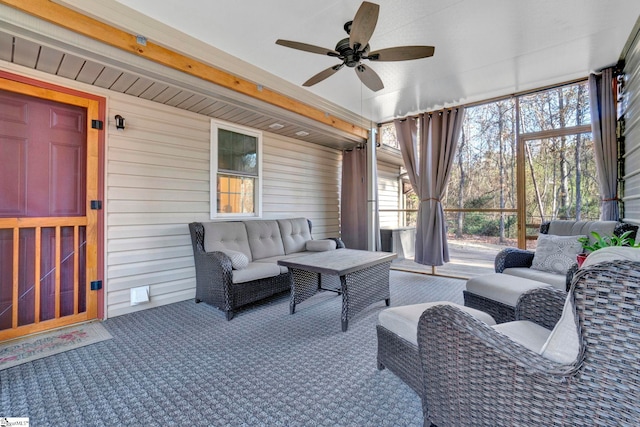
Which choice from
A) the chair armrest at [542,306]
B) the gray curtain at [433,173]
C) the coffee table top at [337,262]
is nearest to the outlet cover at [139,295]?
the coffee table top at [337,262]

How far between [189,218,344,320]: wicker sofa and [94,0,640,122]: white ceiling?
6.50 ft

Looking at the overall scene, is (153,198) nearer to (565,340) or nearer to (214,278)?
(214,278)

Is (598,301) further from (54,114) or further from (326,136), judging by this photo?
(326,136)

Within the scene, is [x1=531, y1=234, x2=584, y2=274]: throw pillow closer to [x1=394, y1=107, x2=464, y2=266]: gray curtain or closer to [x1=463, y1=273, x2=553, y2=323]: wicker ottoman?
[x1=463, y1=273, x2=553, y2=323]: wicker ottoman

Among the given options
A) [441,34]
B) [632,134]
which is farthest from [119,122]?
[632,134]

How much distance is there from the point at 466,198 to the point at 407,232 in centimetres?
182

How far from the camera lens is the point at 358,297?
114 inches

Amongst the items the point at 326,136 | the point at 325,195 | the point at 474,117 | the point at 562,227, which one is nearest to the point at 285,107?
the point at 326,136

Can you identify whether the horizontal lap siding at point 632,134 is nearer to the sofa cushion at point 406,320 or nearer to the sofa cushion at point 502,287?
the sofa cushion at point 502,287

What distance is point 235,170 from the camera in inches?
169

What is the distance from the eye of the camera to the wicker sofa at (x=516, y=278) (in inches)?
92.9

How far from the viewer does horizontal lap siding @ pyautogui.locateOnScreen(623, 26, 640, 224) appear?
2.83m

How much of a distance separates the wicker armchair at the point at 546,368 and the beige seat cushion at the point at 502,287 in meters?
1.37

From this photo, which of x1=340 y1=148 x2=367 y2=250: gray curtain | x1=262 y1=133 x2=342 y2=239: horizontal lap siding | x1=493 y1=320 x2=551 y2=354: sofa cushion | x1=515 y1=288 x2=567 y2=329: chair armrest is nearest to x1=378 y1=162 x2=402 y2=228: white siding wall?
x1=340 y1=148 x2=367 y2=250: gray curtain
